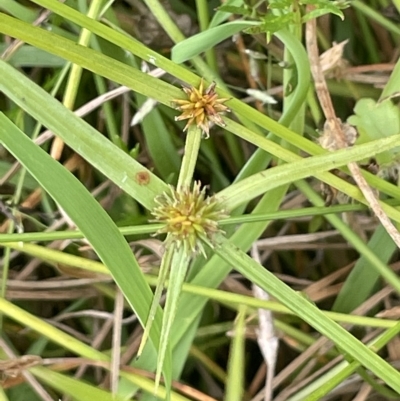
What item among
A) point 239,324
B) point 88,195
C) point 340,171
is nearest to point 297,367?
point 239,324

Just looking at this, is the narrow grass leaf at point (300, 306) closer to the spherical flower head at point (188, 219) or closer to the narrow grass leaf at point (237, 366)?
the spherical flower head at point (188, 219)

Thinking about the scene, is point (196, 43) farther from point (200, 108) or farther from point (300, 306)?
point (300, 306)

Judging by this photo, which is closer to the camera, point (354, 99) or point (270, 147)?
point (270, 147)

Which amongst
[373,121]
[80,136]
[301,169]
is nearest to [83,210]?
[80,136]

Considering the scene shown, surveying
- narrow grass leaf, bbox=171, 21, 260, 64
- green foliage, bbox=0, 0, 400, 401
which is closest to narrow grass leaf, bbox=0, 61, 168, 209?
green foliage, bbox=0, 0, 400, 401

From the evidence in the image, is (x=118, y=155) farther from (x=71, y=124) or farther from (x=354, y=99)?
(x=354, y=99)

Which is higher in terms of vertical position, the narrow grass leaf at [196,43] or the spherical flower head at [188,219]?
the narrow grass leaf at [196,43]

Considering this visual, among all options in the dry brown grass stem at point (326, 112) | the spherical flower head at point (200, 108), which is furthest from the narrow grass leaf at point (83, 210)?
the dry brown grass stem at point (326, 112)

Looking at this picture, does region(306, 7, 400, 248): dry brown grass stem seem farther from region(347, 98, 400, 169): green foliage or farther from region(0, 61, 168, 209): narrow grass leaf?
region(0, 61, 168, 209): narrow grass leaf
